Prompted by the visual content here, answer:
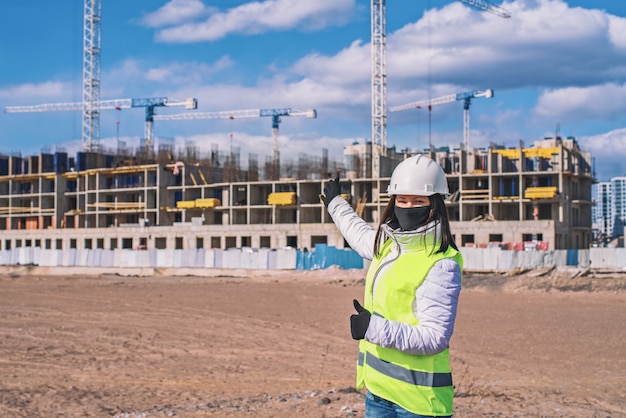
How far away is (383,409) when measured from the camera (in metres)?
3.46

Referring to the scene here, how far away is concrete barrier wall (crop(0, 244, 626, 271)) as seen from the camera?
39.0 meters

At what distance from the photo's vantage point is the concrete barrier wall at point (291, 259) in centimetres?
3900

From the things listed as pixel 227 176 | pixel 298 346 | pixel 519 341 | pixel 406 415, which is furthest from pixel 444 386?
pixel 227 176

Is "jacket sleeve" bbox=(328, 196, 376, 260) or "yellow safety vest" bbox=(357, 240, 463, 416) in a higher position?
"jacket sleeve" bbox=(328, 196, 376, 260)

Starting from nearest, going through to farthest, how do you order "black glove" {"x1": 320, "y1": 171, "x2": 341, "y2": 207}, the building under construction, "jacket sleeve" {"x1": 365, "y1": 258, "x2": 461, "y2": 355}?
"jacket sleeve" {"x1": 365, "y1": 258, "x2": 461, "y2": 355}, "black glove" {"x1": 320, "y1": 171, "x2": 341, "y2": 207}, the building under construction

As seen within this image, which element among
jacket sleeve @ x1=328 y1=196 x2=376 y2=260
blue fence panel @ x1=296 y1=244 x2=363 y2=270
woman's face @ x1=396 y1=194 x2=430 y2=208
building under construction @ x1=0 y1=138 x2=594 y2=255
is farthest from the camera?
building under construction @ x1=0 y1=138 x2=594 y2=255

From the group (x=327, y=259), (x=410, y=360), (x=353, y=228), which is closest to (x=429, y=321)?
(x=410, y=360)

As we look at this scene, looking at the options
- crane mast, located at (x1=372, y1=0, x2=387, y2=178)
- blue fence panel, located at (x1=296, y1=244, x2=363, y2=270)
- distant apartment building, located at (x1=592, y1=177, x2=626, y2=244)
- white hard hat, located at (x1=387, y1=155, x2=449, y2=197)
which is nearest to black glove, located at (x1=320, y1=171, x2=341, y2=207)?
white hard hat, located at (x1=387, y1=155, x2=449, y2=197)

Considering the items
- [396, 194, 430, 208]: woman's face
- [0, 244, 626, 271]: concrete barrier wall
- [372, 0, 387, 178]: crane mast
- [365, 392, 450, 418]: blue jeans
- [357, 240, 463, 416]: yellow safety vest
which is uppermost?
[372, 0, 387, 178]: crane mast

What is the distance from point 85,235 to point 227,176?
14153 mm

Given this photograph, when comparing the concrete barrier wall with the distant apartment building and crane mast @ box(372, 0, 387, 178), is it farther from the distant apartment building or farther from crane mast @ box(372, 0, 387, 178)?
the distant apartment building

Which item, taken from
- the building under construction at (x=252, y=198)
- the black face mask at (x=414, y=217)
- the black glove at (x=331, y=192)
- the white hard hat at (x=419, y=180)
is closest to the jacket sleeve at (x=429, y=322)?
the black face mask at (x=414, y=217)

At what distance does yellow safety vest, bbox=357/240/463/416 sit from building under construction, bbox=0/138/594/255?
44442mm

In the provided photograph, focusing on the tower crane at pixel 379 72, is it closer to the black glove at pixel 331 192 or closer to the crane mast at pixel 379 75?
the crane mast at pixel 379 75
